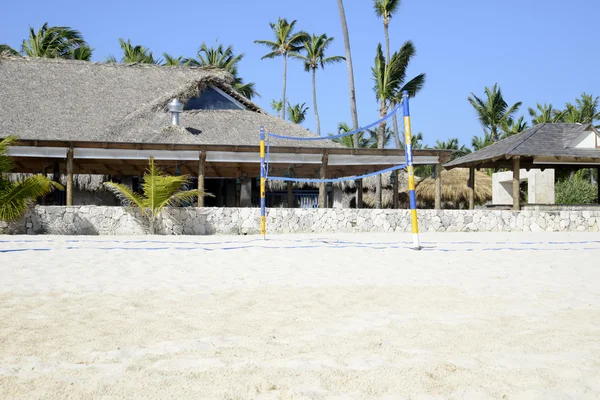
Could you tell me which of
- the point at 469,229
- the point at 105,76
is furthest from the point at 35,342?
the point at 105,76

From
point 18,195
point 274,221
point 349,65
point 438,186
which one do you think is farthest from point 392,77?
point 18,195

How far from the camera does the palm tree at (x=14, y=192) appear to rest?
458 inches

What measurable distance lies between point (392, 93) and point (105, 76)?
1105 centimetres

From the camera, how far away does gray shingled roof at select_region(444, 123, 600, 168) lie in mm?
15516

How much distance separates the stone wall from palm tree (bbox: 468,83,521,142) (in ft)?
74.6

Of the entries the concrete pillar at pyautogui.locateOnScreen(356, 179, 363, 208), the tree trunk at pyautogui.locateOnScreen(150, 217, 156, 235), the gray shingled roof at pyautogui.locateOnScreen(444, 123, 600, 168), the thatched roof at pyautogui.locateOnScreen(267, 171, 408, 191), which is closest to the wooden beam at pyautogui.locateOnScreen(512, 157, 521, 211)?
the gray shingled roof at pyautogui.locateOnScreen(444, 123, 600, 168)

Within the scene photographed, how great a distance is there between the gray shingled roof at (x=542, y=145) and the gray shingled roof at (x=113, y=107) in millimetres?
4580

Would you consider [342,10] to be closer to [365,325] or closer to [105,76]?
[105,76]

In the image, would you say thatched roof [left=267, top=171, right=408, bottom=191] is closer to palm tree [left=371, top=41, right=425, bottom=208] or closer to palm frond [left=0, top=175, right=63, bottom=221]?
palm tree [left=371, top=41, right=425, bottom=208]

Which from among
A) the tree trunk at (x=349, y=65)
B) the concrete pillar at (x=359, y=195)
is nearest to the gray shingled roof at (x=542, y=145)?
the concrete pillar at (x=359, y=195)

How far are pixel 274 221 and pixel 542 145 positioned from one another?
8.04 m

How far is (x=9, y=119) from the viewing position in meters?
15.8

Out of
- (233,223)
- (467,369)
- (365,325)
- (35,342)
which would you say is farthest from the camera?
(233,223)

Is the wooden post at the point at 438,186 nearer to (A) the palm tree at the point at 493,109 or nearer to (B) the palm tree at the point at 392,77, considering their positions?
(B) the palm tree at the point at 392,77
